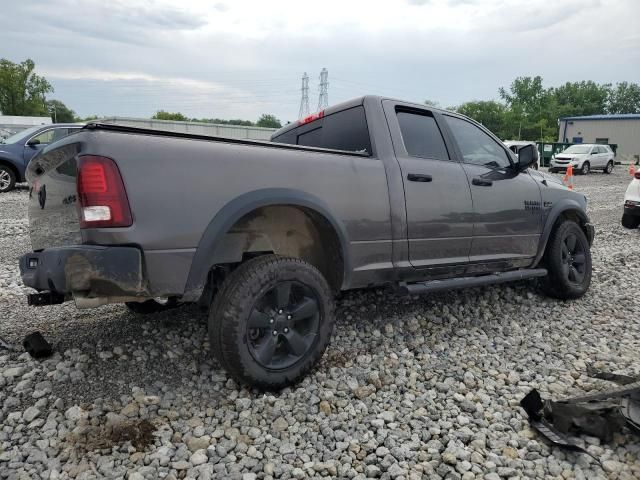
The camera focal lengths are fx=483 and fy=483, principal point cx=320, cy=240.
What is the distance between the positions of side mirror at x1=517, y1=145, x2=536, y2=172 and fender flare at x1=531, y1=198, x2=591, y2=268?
23.3 inches

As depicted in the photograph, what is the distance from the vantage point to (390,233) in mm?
3424

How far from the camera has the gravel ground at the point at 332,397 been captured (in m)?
2.32

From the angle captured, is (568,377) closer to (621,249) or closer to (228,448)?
(228,448)

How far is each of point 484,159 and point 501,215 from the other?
53cm

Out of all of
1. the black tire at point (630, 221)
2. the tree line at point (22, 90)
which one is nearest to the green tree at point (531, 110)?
the tree line at point (22, 90)

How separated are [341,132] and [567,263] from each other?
8.88 ft

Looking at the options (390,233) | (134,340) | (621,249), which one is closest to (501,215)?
(390,233)

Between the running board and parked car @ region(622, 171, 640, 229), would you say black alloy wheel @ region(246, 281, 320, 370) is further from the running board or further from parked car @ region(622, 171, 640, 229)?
parked car @ region(622, 171, 640, 229)

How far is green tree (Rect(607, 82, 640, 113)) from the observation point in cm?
8244

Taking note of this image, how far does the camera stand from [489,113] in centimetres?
7806

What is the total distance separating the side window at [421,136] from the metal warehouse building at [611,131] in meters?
50.0

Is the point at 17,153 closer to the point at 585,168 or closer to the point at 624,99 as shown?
the point at 585,168

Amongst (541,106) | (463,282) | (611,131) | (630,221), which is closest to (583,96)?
(541,106)

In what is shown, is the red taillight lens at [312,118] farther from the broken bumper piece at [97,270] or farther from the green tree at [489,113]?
the green tree at [489,113]
